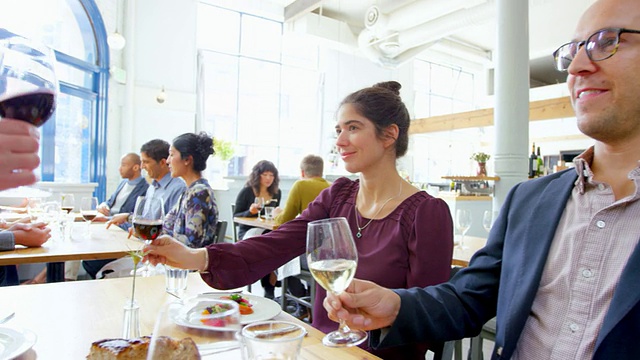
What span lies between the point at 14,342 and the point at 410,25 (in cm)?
890

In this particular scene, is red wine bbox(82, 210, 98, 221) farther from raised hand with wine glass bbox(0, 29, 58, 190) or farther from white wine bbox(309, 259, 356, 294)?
white wine bbox(309, 259, 356, 294)

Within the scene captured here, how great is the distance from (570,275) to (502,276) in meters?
0.16

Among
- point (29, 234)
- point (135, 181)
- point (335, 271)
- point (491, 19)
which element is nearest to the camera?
point (335, 271)

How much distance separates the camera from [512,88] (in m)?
4.41

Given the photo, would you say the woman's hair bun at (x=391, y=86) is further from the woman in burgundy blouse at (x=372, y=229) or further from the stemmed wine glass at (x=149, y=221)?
the stemmed wine glass at (x=149, y=221)

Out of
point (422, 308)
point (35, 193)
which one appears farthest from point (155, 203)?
point (35, 193)

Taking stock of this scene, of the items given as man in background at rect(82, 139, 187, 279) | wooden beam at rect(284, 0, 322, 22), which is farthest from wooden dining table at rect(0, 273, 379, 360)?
wooden beam at rect(284, 0, 322, 22)

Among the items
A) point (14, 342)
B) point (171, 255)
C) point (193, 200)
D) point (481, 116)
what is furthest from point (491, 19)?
point (14, 342)

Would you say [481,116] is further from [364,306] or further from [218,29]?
[364,306]

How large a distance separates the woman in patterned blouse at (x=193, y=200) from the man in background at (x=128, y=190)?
168 cm

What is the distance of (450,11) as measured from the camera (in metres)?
8.46

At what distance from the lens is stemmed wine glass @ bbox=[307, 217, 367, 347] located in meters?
0.90

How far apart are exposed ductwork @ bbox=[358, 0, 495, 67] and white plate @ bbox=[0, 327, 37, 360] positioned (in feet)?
26.5

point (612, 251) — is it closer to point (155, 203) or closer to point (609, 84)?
point (609, 84)
